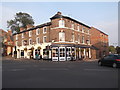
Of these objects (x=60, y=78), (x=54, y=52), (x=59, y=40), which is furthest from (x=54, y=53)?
(x=60, y=78)

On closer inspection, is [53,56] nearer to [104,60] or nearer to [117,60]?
[104,60]

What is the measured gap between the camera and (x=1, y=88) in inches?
235

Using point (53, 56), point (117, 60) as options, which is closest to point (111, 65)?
point (117, 60)

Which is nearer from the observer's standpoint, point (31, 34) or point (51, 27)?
point (51, 27)

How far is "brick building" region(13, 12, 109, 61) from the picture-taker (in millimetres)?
27531

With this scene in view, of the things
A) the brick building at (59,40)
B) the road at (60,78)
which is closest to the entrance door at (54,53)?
the brick building at (59,40)

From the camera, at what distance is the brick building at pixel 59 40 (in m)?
27.5

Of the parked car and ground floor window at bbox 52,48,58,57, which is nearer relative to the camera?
the parked car

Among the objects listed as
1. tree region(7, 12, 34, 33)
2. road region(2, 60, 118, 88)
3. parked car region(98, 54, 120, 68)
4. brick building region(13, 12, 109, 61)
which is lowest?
road region(2, 60, 118, 88)

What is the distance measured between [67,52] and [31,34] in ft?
42.6

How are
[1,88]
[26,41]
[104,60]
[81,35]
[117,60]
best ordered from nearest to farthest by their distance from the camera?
[1,88], [117,60], [104,60], [81,35], [26,41]

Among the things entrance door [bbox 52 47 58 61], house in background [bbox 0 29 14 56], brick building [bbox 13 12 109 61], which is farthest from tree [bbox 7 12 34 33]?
entrance door [bbox 52 47 58 61]

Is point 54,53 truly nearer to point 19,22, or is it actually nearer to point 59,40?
point 59,40

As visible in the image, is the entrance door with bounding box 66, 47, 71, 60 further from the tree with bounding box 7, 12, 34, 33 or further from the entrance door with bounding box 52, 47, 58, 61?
the tree with bounding box 7, 12, 34, 33
